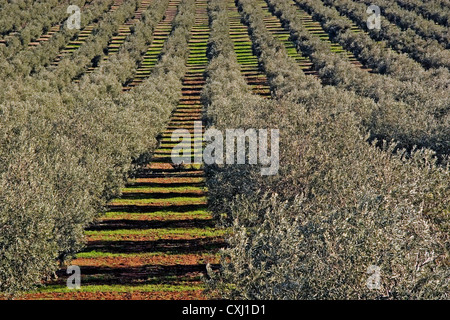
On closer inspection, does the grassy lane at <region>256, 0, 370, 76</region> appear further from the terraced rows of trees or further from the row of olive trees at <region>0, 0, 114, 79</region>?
the row of olive trees at <region>0, 0, 114, 79</region>

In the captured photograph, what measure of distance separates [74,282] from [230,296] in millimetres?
20975

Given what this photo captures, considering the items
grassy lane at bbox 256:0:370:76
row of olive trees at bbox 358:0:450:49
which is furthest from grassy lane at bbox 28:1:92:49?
row of olive trees at bbox 358:0:450:49

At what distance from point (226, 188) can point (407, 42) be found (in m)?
119

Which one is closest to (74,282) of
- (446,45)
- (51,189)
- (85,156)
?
(51,189)

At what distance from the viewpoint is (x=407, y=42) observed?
135m

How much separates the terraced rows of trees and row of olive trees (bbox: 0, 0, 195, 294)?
0.19 m

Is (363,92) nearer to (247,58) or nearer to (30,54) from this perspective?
(247,58)

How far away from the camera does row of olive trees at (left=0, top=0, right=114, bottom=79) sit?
105344 mm

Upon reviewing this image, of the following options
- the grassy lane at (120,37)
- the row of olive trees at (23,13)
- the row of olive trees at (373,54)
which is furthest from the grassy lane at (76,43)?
the row of olive trees at (373,54)

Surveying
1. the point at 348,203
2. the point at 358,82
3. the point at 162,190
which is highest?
the point at 348,203

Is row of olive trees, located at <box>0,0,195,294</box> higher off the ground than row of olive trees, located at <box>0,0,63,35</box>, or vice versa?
row of olive trees, located at <box>0,0,63,35</box>

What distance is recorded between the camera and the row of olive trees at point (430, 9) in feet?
513
